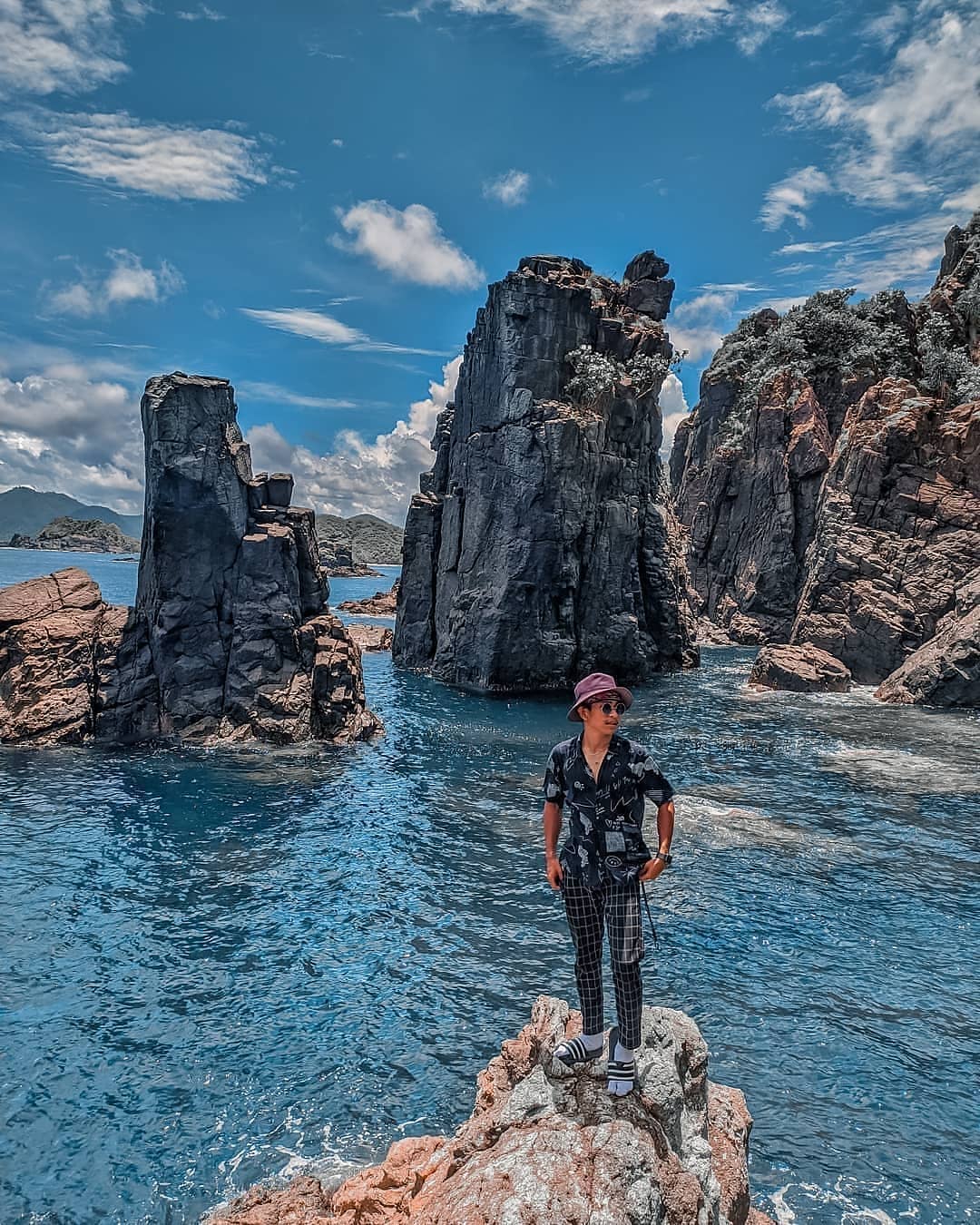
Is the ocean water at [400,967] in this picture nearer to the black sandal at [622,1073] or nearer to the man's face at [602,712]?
the black sandal at [622,1073]

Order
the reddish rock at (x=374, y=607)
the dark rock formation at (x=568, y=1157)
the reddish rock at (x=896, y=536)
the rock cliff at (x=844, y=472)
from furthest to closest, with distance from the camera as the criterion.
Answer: the reddish rock at (x=374, y=607) < the rock cliff at (x=844, y=472) < the reddish rock at (x=896, y=536) < the dark rock formation at (x=568, y=1157)

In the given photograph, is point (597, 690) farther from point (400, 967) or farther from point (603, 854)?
point (400, 967)

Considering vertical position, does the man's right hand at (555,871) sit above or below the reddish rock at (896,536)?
below

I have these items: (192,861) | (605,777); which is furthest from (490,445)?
(605,777)

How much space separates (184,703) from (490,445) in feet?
A: 86.8

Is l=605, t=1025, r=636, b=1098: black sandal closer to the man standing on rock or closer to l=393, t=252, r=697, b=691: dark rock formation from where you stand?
the man standing on rock

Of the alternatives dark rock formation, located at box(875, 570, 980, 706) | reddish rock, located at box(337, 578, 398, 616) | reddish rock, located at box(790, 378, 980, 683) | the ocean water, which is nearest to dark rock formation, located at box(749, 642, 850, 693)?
dark rock formation, located at box(875, 570, 980, 706)

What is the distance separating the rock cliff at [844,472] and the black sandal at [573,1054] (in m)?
45.8

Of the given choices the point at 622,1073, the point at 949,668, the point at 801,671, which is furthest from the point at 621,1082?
the point at 801,671

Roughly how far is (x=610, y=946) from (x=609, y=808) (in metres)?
1.18

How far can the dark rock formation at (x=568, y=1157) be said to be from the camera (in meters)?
5.35

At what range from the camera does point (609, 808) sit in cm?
681

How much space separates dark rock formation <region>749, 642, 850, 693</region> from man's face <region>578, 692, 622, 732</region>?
4048cm

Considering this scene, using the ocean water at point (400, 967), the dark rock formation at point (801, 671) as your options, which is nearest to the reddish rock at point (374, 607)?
the dark rock formation at point (801, 671)
